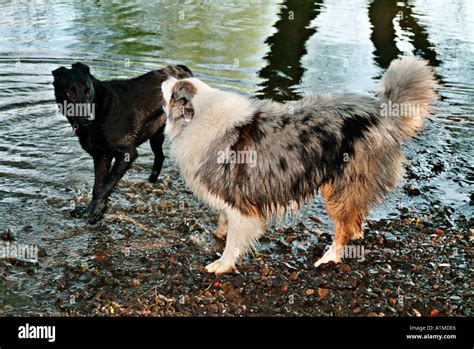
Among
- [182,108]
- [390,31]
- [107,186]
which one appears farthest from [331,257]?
[390,31]

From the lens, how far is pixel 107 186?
253 inches

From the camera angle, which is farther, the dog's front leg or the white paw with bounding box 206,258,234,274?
the dog's front leg

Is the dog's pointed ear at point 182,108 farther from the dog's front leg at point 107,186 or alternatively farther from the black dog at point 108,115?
the dog's front leg at point 107,186

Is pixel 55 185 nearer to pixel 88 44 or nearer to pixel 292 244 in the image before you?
pixel 292 244

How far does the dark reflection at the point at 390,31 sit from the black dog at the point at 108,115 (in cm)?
710

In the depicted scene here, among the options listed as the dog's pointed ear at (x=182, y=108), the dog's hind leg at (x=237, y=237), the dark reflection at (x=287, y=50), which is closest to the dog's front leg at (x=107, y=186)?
the dog's pointed ear at (x=182, y=108)

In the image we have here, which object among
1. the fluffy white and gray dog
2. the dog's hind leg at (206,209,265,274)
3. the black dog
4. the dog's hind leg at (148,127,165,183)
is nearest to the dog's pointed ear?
the fluffy white and gray dog

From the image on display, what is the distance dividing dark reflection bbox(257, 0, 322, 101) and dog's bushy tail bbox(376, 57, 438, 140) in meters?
4.88

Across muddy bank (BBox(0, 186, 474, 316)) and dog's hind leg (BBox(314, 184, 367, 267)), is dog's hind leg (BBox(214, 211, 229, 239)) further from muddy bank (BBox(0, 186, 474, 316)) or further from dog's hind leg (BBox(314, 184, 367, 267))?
dog's hind leg (BBox(314, 184, 367, 267))

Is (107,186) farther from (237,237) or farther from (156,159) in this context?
(237,237)

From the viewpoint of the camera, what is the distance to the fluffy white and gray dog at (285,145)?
5234 millimetres

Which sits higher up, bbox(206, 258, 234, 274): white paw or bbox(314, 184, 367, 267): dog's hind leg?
bbox(314, 184, 367, 267): dog's hind leg

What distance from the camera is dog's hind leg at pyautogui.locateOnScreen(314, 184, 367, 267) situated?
5.49m
